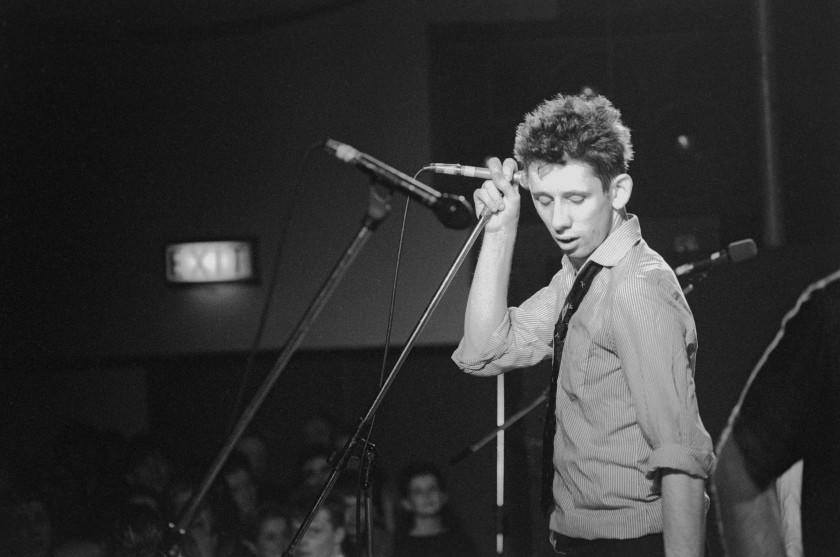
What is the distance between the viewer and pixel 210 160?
3.06 meters

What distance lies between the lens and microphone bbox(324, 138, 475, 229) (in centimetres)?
142

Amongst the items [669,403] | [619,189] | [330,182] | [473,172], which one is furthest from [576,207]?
[330,182]

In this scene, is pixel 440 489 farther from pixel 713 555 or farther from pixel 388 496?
pixel 713 555

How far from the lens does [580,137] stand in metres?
1.68

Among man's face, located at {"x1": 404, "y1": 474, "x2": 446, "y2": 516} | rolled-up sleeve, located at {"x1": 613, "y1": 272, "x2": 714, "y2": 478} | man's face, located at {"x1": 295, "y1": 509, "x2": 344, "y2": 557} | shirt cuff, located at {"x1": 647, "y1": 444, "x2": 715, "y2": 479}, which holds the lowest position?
man's face, located at {"x1": 295, "y1": 509, "x2": 344, "y2": 557}

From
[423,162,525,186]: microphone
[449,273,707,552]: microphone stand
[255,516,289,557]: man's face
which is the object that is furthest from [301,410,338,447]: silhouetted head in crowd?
[423,162,525,186]: microphone

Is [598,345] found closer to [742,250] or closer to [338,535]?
[742,250]

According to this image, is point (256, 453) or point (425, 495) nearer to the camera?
point (425, 495)

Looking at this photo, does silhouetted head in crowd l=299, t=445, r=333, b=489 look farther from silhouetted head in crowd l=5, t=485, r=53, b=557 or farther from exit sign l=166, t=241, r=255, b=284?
silhouetted head in crowd l=5, t=485, r=53, b=557

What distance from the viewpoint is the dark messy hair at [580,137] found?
→ 1679 millimetres

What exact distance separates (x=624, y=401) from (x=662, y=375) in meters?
0.11

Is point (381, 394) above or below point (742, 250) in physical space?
below

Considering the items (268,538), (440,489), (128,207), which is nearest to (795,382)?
(440,489)

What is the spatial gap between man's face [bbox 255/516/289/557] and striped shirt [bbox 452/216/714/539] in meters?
1.71
